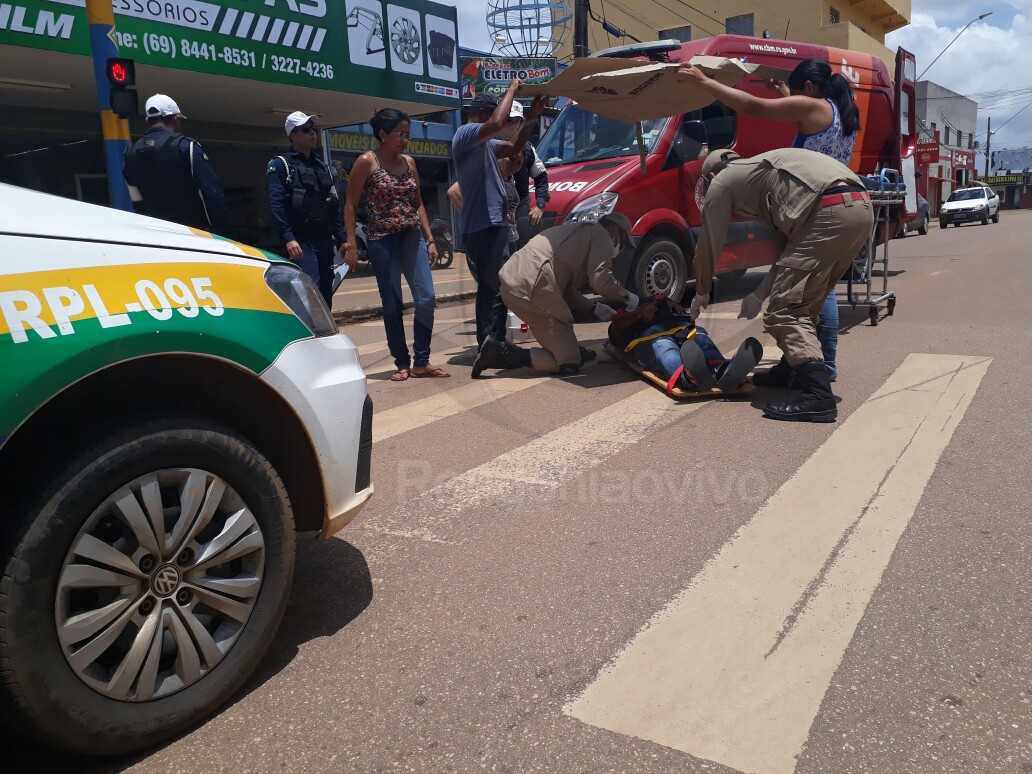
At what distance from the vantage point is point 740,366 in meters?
5.01

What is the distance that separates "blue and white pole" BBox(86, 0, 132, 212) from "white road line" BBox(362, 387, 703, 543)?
170 inches

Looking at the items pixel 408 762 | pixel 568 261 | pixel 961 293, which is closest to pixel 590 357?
pixel 568 261

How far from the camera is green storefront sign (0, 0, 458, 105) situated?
11.0 metres

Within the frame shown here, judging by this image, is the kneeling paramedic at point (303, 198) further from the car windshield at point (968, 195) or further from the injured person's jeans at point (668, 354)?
the car windshield at point (968, 195)

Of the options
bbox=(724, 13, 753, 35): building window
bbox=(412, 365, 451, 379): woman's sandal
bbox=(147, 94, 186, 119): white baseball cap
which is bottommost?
bbox=(412, 365, 451, 379): woman's sandal

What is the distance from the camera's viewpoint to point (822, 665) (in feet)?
7.44

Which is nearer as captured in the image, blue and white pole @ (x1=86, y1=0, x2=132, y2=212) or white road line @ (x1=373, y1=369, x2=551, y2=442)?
white road line @ (x1=373, y1=369, x2=551, y2=442)

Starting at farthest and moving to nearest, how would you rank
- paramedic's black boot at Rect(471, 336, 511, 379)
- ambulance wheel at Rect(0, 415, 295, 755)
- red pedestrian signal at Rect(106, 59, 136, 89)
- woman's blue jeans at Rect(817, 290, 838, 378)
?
red pedestrian signal at Rect(106, 59, 136, 89), paramedic's black boot at Rect(471, 336, 511, 379), woman's blue jeans at Rect(817, 290, 838, 378), ambulance wheel at Rect(0, 415, 295, 755)

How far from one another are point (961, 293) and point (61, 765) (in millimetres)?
10697

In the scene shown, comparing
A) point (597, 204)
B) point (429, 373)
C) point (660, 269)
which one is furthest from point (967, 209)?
point (429, 373)

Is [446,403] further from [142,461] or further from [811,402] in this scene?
[142,461]

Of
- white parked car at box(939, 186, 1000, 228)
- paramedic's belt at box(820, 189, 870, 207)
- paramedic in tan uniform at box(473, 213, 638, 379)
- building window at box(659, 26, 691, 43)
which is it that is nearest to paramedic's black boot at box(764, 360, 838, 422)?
paramedic's belt at box(820, 189, 870, 207)

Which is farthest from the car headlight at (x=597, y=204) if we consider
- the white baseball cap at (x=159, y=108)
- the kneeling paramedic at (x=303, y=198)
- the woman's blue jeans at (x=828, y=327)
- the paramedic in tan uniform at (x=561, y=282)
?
the white baseball cap at (x=159, y=108)

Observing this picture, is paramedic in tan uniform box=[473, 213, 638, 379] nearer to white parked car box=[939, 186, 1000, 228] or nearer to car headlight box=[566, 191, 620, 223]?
car headlight box=[566, 191, 620, 223]
